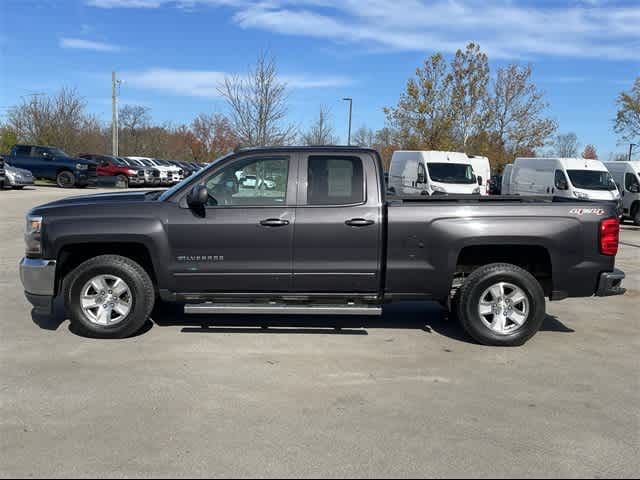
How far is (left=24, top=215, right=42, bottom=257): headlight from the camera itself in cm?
563

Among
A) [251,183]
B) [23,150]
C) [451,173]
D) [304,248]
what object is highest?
[23,150]

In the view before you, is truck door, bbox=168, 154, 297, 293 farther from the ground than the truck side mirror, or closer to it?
closer to it

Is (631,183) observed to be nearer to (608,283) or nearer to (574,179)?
(574,179)

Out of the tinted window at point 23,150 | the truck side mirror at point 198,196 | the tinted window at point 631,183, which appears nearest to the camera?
the truck side mirror at point 198,196

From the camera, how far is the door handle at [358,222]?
556cm

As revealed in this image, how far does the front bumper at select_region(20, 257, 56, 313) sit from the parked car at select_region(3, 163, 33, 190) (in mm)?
21787

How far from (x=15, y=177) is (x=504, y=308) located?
24536 mm

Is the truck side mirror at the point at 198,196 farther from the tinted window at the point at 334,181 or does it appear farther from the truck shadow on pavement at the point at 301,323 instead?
the truck shadow on pavement at the point at 301,323

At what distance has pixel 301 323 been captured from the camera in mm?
6367

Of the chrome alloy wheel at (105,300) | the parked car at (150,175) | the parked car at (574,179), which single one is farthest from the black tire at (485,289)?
the parked car at (150,175)

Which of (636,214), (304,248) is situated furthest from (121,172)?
(304,248)

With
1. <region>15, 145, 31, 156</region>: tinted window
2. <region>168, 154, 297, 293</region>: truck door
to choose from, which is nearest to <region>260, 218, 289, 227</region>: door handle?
<region>168, 154, 297, 293</region>: truck door

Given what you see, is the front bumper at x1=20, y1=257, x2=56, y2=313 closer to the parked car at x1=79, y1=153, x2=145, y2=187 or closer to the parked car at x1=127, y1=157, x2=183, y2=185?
the parked car at x1=79, y1=153, x2=145, y2=187

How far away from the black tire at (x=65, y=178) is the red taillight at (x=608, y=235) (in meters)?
27.1
